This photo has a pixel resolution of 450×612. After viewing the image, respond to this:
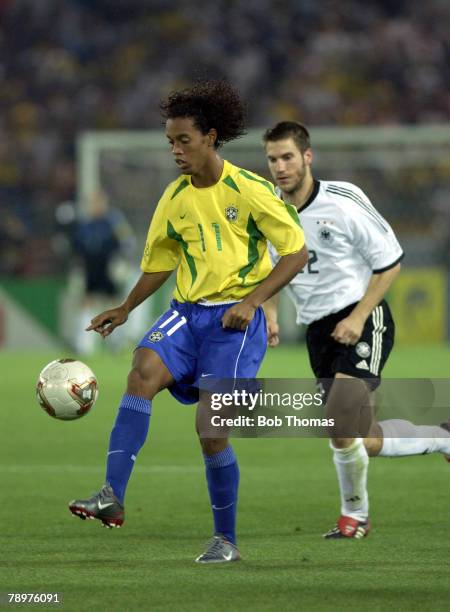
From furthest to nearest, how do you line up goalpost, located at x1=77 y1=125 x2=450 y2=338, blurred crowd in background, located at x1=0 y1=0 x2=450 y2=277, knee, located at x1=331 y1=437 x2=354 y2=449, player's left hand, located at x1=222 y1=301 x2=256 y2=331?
blurred crowd in background, located at x1=0 y1=0 x2=450 y2=277, goalpost, located at x1=77 y1=125 x2=450 y2=338, knee, located at x1=331 y1=437 x2=354 y2=449, player's left hand, located at x1=222 y1=301 x2=256 y2=331

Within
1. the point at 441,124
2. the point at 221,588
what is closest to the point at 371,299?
the point at 221,588

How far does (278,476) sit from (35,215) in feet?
48.2

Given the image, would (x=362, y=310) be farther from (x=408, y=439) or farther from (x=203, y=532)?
(x=203, y=532)

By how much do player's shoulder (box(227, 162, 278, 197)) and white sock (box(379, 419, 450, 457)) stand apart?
6.13ft

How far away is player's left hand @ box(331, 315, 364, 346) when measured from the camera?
21.4ft

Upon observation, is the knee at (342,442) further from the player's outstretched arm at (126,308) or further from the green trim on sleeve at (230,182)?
the green trim on sleeve at (230,182)

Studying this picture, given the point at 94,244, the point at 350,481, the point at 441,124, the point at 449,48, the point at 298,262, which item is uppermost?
the point at 449,48

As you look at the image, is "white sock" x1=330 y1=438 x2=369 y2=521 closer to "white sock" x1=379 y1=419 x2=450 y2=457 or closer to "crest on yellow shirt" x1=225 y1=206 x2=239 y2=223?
"white sock" x1=379 y1=419 x2=450 y2=457

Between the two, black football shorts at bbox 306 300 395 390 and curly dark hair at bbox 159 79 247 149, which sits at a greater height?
curly dark hair at bbox 159 79 247 149

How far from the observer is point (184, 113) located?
5.71 meters

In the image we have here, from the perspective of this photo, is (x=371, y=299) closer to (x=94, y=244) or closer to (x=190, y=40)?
(x=94, y=244)

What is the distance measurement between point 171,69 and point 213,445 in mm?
19408

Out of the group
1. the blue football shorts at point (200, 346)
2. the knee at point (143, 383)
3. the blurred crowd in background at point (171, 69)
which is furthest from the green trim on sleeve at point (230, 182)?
the blurred crowd in background at point (171, 69)

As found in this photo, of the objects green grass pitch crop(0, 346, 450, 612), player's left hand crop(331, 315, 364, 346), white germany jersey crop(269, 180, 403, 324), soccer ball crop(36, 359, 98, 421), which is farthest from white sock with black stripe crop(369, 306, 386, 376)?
soccer ball crop(36, 359, 98, 421)
